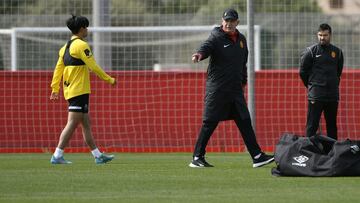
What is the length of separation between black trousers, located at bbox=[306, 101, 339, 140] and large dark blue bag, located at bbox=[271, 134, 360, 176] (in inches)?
100

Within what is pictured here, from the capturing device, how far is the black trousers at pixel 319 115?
14914 mm

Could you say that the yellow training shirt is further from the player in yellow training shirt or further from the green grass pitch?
the green grass pitch

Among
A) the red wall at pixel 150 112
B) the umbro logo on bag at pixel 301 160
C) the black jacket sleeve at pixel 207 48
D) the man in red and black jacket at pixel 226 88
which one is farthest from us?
the red wall at pixel 150 112

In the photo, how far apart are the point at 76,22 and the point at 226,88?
211 cm

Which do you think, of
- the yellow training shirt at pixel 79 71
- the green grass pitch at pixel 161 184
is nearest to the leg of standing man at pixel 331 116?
the green grass pitch at pixel 161 184

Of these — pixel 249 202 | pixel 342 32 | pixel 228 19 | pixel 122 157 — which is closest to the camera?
pixel 249 202

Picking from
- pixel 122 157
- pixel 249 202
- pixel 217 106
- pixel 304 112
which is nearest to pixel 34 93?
pixel 122 157

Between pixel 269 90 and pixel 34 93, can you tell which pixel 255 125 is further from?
pixel 34 93

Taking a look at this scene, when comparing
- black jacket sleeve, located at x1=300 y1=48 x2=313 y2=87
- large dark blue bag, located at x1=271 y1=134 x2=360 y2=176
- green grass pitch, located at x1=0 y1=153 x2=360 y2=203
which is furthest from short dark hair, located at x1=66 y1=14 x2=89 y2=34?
large dark blue bag, located at x1=271 y1=134 x2=360 y2=176

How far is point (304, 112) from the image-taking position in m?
18.7

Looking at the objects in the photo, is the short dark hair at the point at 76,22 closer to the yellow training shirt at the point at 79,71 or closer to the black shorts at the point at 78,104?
the yellow training shirt at the point at 79,71

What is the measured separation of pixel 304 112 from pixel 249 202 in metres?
9.06

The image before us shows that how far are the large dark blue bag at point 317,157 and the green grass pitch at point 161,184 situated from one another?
14 cm

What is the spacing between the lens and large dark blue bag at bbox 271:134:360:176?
11867mm
